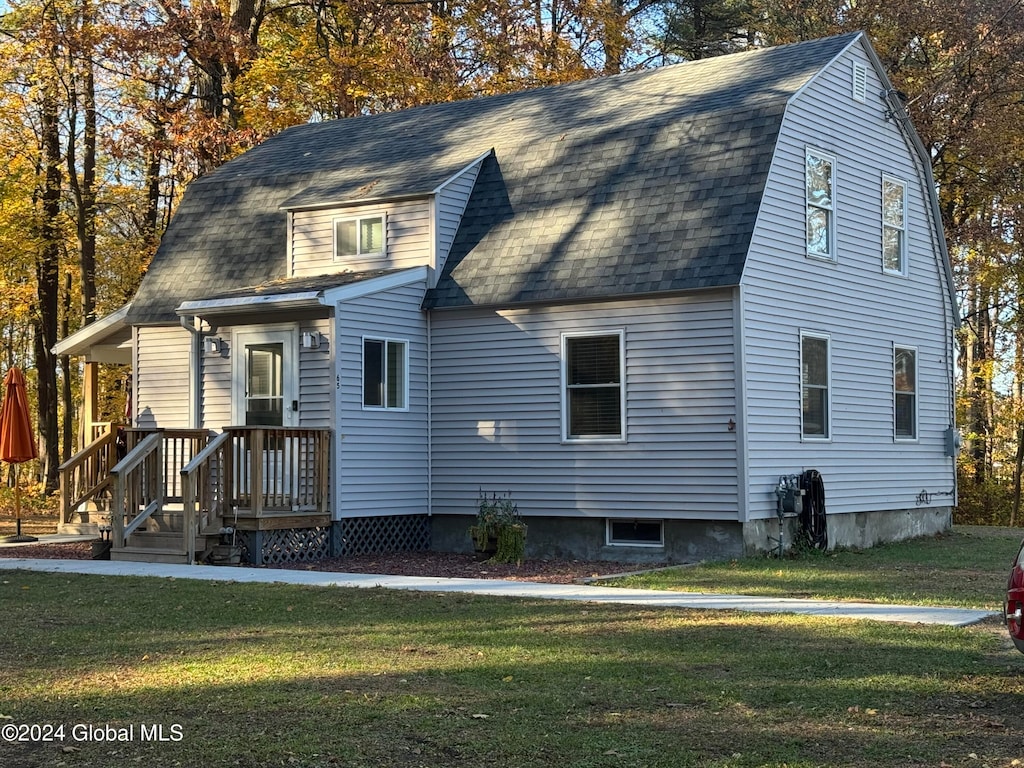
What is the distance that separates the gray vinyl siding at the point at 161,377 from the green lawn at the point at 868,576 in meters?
8.08

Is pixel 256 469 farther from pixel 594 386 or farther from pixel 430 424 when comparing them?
pixel 594 386

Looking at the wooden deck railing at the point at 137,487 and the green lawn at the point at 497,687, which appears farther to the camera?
the wooden deck railing at the point at 137,487

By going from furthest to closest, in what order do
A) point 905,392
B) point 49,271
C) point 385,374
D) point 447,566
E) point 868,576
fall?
1. point 49,271
2. point 905,392
3. point 385,374
4. point 447,566
5. point 868,576

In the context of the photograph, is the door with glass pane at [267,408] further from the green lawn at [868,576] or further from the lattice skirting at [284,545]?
the green lawn at [868,576]

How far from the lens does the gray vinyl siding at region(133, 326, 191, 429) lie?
730 inches

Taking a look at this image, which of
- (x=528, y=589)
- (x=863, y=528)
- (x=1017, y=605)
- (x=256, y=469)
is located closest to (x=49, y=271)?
(x=256, y=469)

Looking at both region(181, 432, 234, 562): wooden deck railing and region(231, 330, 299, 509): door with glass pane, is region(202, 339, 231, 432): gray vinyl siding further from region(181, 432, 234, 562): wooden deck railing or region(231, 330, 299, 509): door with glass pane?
region(181, 432, 234, 562): wooden deck railing

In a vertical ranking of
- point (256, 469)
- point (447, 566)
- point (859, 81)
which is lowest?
point (447, 566)

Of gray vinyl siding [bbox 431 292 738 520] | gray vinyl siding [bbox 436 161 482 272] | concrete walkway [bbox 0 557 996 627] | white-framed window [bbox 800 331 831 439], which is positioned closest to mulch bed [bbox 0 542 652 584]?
concrete walkway [bbox 0 557 996 627]

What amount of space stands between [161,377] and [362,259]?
11.5 ft

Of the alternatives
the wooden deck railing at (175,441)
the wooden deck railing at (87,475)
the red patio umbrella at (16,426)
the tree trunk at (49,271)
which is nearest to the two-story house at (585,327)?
the wooden deck railing at (175,441)

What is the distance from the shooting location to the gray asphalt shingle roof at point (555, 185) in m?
15.8

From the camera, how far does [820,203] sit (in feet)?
56.2

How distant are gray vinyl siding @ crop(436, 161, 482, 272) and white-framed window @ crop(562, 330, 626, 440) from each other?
2410 millimetres
